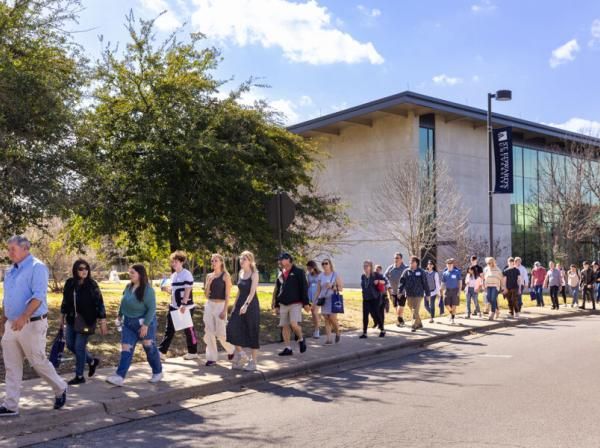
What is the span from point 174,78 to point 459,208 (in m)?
26.1

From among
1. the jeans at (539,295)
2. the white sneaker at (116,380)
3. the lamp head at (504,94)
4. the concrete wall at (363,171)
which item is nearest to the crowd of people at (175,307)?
the white sneaker at (116,380)

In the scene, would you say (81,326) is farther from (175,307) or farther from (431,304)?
(431,304)

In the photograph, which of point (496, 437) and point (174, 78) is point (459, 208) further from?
point (496, 437)

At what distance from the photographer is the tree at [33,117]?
10938mm

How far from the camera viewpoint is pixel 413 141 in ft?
129

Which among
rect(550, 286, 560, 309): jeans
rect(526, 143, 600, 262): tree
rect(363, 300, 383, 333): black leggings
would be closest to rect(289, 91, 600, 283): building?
rect(526, 143, 600, 262): tree

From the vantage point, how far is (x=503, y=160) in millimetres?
29125

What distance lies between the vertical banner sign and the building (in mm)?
8831

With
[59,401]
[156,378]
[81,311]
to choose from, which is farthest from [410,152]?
[59,401]

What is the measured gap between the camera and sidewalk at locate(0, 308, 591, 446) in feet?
21.0

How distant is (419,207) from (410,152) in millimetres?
8963

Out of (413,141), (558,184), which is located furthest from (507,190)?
(413,141)

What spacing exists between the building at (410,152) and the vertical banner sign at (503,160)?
8831 millimetres

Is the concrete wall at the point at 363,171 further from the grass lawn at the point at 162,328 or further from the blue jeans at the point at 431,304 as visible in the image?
the blue jeans at the point at 431,304
